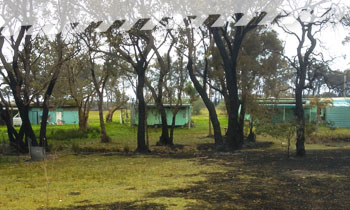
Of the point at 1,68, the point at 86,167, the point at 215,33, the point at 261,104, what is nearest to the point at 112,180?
the point at 86,167

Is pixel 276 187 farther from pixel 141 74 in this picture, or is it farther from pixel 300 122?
pixel 141 74

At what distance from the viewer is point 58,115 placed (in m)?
41.3

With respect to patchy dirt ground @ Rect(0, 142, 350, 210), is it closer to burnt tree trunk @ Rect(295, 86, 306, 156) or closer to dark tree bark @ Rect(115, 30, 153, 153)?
burnt tree trunk @ Rect(295, 86, 306, 156)

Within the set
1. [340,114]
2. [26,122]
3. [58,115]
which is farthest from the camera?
[58,115]

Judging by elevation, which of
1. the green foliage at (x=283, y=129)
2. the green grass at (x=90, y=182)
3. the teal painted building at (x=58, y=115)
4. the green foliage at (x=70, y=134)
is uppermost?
the teal painted building at (x=58, y=115)

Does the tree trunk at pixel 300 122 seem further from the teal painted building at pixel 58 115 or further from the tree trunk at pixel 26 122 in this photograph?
the teal painted building at pixel 58 115

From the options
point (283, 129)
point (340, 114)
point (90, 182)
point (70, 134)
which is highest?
point (340, 114)

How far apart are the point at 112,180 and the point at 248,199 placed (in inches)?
146

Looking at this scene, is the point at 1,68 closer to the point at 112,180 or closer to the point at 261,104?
the point at 112,180

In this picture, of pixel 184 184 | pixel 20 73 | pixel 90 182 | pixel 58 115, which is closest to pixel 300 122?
pixel 184 184

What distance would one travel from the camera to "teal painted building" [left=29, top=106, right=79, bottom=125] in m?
39.8

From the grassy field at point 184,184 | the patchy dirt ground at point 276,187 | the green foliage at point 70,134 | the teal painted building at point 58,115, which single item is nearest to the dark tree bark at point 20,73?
the grassy field at point 184,184

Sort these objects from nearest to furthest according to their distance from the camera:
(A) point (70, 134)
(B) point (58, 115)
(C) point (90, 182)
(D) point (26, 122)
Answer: (C) point (90, 182)
(D) point (26, 122)
(A) point (70, 134)
(B) point (58, 115)

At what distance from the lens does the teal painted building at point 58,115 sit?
39812 millimetres
